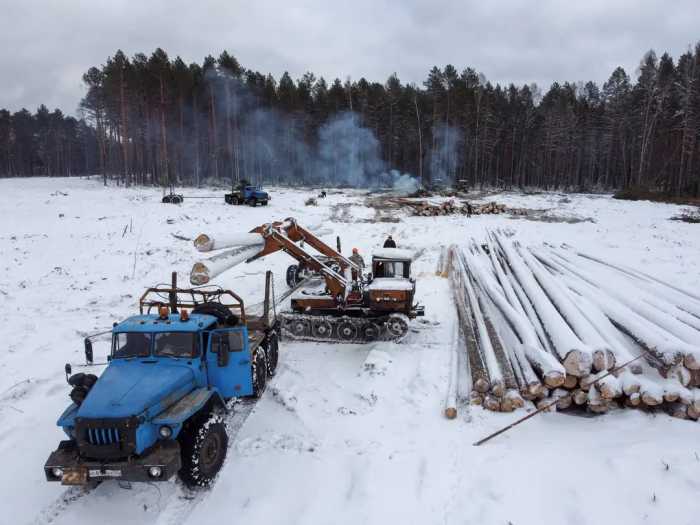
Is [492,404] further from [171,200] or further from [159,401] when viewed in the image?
[171,200]

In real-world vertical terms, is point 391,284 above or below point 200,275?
below

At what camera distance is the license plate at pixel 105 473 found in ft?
16.4

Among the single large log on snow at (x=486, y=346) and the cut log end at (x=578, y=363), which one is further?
the single large log on snow at (x=486, y=346)

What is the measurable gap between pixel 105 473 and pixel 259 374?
3.26 m

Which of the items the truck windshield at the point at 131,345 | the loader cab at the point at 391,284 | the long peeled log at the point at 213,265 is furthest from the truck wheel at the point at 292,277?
the truck windshield at the point at 131,345

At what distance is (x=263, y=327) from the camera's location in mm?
8969

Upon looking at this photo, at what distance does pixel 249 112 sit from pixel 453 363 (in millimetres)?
51962

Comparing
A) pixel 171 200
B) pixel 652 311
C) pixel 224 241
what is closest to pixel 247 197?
pixel 171 200

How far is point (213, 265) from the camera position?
8.52 m

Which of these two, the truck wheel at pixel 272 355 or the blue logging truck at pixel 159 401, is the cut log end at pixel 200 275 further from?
the truck wheel at pixel 272 355

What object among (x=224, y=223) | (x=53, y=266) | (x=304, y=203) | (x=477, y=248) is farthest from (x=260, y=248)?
(x=304, y=203)

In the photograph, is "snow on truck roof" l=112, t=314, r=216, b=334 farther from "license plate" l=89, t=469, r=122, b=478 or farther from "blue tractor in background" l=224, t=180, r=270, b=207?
"blue tractor in background" l=224, t=180, r=270, b=207

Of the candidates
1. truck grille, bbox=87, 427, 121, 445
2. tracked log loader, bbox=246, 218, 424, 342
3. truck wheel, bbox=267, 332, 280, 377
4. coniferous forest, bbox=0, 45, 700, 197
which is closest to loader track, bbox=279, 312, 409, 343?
tracked log loader, bbox=246, 218, 424, 342

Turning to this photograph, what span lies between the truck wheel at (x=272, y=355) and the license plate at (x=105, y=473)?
159 inches
